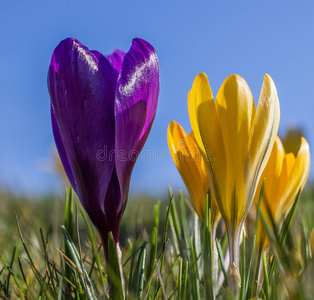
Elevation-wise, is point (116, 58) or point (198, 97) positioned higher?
point (116, 58)

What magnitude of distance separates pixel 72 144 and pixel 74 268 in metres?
0.26

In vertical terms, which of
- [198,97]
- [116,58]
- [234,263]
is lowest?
[234,263]

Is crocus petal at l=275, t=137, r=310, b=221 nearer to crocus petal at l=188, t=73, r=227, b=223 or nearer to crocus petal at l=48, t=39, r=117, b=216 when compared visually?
crocus petal at l=188, t=73, r=227, b=223

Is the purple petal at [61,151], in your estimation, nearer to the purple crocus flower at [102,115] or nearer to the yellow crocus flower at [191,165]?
the purple crocus flower at [102,115]

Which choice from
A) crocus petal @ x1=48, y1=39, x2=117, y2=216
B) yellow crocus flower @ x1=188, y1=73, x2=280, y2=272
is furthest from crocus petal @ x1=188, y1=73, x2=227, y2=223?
crocus petal @ x1=48, y1=39, x2=117, y2=216

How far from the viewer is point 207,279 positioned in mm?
671

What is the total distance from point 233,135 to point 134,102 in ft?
0.52

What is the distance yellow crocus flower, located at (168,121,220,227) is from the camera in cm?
76

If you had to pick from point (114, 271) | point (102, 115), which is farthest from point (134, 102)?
point (114, 271)

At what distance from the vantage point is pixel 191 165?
76 cm

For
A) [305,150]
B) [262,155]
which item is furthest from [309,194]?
[262,155]

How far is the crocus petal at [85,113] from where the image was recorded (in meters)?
0.63

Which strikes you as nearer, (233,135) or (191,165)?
(233,135)

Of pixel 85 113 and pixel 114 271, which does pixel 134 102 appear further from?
pixel 114 271
